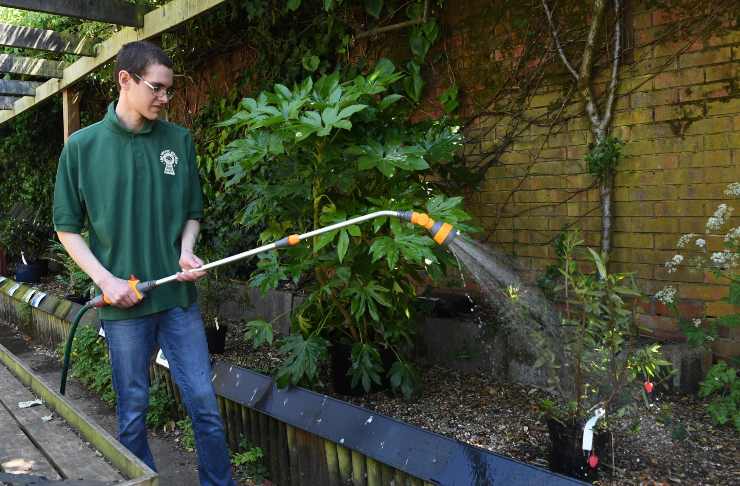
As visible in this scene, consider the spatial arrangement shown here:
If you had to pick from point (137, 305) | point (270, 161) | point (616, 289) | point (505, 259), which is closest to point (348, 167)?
point (270, 161)

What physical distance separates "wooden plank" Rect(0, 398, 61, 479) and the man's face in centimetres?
119

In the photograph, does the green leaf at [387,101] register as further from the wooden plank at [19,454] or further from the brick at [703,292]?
the wooden plank at [19,454]

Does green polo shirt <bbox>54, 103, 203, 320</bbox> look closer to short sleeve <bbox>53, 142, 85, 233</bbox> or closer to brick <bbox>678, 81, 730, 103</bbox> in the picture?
short sleeve <bbox>53, 142, 85, 233</bbox>

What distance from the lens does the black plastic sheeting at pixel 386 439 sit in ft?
6.93

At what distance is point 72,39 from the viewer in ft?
19.7

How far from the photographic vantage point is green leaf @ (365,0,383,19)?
454cm

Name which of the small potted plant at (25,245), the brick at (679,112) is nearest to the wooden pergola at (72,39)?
the small potted plant at (25,245)

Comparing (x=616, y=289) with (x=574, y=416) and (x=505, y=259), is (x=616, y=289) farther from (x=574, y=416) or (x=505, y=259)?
(x=505, y=259)

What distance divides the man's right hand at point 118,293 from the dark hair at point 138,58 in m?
0.73

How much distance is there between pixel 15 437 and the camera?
2.26 m

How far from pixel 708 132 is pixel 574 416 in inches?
67.0

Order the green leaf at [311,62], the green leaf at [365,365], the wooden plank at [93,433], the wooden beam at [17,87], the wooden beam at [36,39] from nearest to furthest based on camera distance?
the wooden plank at [93,433], the green leaf at [365,365], the green leaf at [311,62], the wooden beam at [36,39], the wooden beam at [17,87]

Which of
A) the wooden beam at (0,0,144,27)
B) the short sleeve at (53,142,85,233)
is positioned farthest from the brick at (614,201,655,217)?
the wooden beam at (0,0,144,27)

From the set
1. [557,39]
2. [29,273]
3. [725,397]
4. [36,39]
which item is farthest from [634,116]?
[29,273]
